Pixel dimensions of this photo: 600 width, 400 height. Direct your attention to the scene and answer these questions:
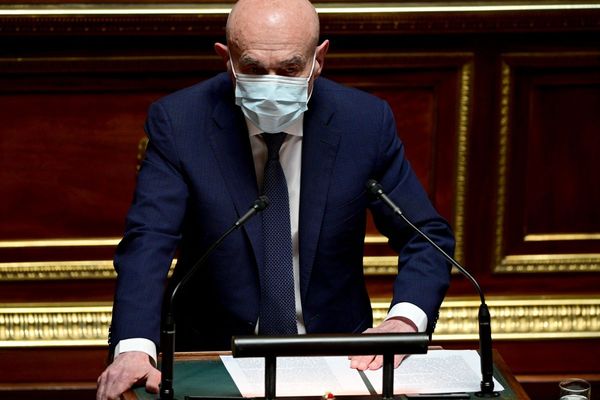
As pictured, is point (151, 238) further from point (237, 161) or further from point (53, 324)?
point (53, 324)

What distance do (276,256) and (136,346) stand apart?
0.48 meters

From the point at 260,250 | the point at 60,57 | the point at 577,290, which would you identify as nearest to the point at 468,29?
the point at 577,290

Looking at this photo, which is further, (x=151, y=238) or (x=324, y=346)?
(x=151, y=238)

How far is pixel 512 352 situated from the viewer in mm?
4441

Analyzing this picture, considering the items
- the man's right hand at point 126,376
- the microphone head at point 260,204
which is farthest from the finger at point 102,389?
the microphone head at point 260,204

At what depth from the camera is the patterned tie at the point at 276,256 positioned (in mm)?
2961

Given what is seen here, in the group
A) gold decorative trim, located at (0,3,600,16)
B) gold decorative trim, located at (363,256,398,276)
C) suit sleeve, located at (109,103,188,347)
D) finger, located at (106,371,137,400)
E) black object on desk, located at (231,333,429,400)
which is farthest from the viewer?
gold decorative trim, located at (363,256,398,276)

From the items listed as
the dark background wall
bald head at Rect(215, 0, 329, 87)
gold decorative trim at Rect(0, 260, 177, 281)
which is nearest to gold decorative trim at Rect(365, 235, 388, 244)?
the dark background wall

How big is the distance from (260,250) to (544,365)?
5.99 feet

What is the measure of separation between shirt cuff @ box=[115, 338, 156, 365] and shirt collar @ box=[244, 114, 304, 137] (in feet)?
1.95

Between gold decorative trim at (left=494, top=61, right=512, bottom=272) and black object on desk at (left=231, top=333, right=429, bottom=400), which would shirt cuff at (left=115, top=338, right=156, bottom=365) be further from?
gold decorative trim at (left=494, top=61, right=512, bottom=272)

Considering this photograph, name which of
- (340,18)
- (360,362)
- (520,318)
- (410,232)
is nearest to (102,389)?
(360,362)

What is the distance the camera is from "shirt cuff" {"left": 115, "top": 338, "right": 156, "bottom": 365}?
261 centimetres

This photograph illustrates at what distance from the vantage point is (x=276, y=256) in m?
2.96
